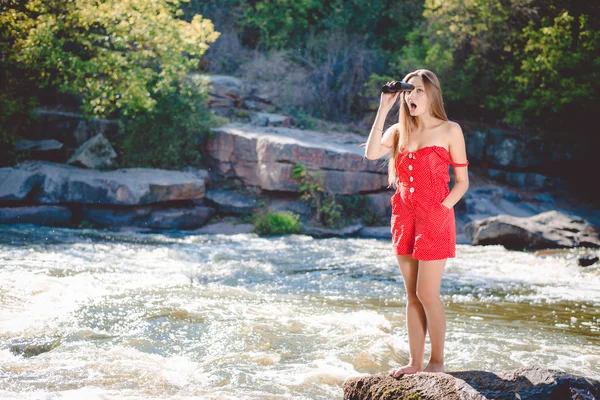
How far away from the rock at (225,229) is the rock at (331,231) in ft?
4.19

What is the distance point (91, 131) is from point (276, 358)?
477 inches

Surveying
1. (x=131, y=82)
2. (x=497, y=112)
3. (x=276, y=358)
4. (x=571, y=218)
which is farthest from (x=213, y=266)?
(x=497, y=112)

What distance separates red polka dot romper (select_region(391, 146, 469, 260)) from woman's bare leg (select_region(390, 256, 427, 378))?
91mm

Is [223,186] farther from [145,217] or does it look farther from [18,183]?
[18,183]

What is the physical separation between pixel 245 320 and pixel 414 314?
8.07 feet

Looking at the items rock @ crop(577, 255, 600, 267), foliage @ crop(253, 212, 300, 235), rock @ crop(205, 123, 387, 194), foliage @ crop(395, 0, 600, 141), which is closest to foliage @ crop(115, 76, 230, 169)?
rock @ crop(205, 123, 387, 194)

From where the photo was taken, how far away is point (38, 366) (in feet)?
14.8

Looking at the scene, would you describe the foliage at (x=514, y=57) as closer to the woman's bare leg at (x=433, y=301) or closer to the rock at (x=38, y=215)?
the rock at (x=38, y=215)

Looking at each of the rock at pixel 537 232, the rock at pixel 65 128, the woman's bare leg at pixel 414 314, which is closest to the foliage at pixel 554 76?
the rock at pixel 537 232

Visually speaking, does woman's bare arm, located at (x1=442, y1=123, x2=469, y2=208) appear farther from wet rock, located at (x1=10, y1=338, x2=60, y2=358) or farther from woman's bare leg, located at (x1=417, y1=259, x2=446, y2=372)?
wet rock, located at (x1=10, y1=338, x2=60, y2=358)

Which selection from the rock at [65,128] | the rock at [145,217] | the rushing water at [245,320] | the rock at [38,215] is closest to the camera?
the rushing water at [245,320]

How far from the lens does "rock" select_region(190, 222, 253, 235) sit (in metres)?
14.2

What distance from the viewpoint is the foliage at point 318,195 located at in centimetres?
1494

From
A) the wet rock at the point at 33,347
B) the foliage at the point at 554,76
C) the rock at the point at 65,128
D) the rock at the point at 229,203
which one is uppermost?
the foliage at the point at 554,76
